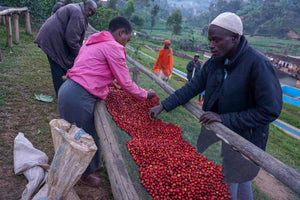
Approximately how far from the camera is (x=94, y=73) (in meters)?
2.41

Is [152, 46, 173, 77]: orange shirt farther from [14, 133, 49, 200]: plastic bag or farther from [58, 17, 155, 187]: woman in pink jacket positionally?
[14, 133, 49, 200]: plastic bag

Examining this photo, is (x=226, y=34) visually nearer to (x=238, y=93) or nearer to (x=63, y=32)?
(x=238, y=93)

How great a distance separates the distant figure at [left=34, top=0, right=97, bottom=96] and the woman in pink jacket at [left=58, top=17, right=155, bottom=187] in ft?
4.45

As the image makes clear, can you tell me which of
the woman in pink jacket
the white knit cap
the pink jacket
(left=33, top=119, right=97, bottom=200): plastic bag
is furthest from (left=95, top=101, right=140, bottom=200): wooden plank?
the white knit cap

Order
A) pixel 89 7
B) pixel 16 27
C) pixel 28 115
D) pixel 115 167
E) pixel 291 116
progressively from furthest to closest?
1. pixel 291 116
2. pixel 16 27
3. pixel 28 115
4. pixel 89 7
5. pixel 115 167

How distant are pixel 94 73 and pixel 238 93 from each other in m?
1.47

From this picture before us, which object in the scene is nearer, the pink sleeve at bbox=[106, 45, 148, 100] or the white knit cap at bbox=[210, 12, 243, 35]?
the white knit cap at bbox=[210, 12, 243, 35]

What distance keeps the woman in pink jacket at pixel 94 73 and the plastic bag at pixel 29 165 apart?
0.84 metres

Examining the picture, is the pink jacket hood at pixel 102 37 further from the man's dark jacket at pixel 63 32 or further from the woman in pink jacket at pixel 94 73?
the man's dark jacket at pixel 63 32

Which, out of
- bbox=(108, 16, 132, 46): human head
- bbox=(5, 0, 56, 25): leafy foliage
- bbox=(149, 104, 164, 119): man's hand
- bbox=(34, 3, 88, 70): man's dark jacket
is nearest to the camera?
bbox=(108, 16, 132, 46): human head

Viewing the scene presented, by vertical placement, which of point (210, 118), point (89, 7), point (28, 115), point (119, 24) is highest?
point (89, 7)

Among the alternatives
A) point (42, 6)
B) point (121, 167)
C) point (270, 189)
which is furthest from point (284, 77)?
point (121, 167)

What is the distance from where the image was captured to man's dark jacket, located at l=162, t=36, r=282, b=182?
180 centimetres

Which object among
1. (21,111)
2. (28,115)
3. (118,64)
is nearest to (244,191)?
(118,64)
